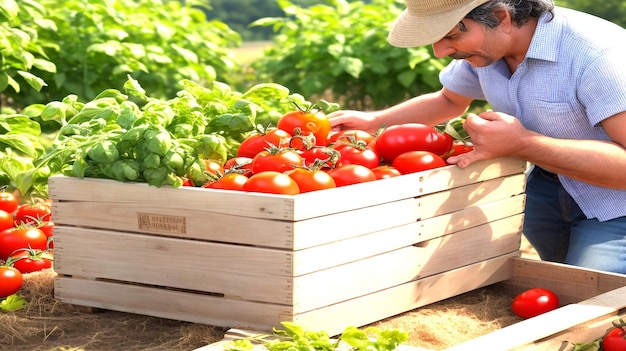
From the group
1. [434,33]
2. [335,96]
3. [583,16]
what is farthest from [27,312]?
[335,96]

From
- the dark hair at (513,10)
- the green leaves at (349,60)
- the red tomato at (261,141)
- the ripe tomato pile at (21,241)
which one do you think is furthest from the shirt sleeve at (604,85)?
the green leaves at (349,60)

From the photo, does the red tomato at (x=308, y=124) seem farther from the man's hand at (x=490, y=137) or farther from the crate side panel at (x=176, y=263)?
the crate side panel at (x=176, y=263)

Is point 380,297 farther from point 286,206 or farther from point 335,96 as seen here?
point 335,96

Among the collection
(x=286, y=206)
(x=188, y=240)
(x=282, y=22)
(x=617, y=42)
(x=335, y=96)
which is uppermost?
(x=617, y=42)

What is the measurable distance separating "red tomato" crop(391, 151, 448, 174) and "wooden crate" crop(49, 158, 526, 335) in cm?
6

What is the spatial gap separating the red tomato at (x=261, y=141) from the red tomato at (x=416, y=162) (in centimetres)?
37

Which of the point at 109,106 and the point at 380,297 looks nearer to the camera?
the point at 380,297

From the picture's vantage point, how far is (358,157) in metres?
3.24

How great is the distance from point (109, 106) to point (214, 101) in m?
0.39

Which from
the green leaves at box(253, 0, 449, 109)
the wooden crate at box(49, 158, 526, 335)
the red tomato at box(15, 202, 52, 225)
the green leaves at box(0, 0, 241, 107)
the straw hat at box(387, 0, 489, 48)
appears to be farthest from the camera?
the green leaves at box(253, 0, 449, 109)

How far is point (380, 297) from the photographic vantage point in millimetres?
3094

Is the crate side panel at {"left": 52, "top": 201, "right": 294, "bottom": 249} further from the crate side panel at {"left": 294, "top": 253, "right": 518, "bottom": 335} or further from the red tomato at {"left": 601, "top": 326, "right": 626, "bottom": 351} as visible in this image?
the red tomato at {"left": 601, "top": 326, "right": 626, "bottom": 351}

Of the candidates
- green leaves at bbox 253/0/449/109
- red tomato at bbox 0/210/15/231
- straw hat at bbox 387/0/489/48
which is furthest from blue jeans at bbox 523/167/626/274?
green leaves at bbox 253/0/449/109

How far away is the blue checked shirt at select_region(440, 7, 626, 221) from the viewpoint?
11.0 ft
